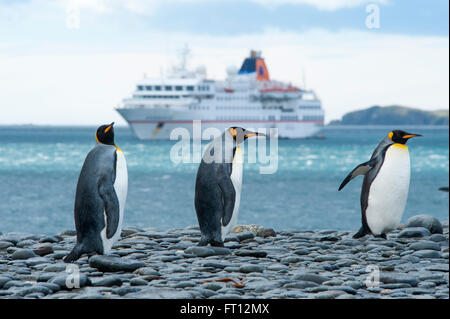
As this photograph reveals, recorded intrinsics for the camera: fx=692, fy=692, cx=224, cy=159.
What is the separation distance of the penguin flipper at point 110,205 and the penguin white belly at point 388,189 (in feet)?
7.24

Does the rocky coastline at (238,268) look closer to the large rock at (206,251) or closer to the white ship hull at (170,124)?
the large rock at (206,251)

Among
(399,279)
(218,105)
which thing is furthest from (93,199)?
(218,105)

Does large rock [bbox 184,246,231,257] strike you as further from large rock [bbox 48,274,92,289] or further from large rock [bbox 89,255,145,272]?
large rock [bbox 48,274,92,289]

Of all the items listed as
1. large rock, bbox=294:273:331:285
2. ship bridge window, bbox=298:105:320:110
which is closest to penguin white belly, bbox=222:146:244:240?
large rock, bbox=294:273:331:285

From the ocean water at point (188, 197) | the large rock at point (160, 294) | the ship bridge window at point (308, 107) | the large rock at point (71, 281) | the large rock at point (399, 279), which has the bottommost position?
the ocean water at point (188, 197)

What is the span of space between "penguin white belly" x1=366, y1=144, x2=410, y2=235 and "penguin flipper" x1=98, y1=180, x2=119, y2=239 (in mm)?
2208

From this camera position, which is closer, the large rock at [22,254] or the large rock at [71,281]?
the large rock at [71,281]

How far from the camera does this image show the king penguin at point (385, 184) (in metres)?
5.50

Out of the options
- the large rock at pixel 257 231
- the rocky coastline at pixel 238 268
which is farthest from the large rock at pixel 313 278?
the large rock at pixel 257 231

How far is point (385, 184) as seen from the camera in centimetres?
552

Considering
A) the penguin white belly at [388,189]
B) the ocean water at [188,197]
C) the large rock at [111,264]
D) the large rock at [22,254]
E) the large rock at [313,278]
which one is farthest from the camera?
the ocean water at [188,197]
